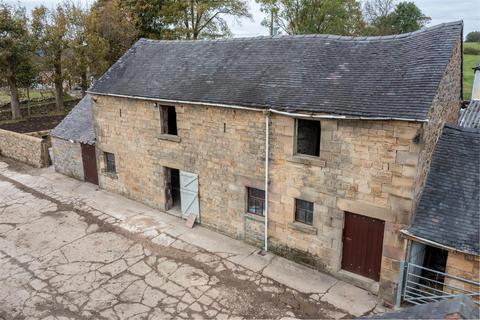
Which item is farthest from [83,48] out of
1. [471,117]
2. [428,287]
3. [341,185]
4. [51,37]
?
[428,287]

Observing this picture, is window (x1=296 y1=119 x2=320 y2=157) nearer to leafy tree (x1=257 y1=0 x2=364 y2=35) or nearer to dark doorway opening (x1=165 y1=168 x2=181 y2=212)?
dark doorway opening (x1=165 y1=168 x2=181 y2=212)

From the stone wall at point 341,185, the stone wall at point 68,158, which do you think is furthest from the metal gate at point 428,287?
the stone wall at point 68,158

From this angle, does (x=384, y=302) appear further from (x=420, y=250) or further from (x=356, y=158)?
(x=356, y=158)

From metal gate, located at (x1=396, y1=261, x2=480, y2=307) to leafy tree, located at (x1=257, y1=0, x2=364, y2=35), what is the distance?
2923 cm

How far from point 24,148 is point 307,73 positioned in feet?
59.2

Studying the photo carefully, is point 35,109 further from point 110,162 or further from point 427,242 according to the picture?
point 427,242

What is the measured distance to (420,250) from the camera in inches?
388

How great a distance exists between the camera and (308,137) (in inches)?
459

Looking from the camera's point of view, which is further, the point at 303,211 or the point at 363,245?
the point at 303,211

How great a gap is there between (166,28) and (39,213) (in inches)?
989

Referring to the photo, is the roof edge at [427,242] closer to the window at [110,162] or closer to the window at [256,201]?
the window at [256,201]

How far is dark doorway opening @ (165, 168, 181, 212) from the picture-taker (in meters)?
15.2

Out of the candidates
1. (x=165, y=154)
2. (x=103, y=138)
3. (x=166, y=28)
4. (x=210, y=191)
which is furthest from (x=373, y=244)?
(x=166, y=28)

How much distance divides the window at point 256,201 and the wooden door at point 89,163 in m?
9.08
